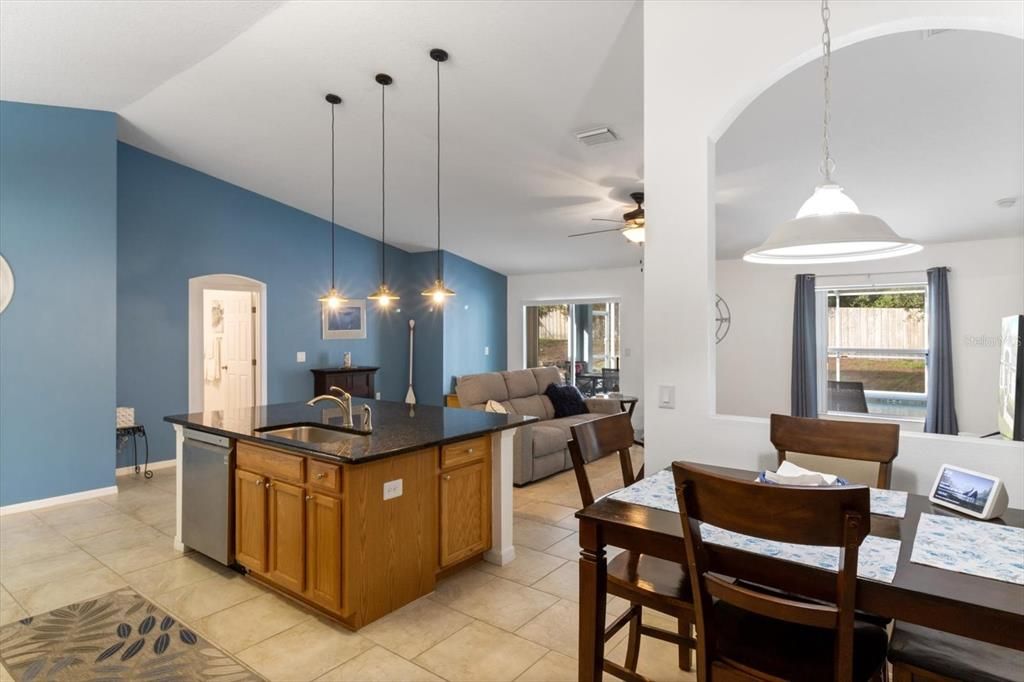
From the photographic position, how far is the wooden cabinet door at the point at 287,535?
2.77 m

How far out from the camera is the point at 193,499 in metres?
3.46

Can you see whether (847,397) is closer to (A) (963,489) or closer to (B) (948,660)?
(A) (963,489)

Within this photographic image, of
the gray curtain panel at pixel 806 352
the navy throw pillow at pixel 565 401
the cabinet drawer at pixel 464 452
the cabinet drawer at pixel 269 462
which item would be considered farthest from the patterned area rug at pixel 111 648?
the gray curtain panel at pixel 806 352

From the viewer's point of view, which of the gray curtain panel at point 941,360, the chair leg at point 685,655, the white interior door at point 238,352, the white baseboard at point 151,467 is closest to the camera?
the chair leg at point 685,655

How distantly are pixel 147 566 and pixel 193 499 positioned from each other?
0.47 meters

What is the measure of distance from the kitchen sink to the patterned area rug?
41.5 inches

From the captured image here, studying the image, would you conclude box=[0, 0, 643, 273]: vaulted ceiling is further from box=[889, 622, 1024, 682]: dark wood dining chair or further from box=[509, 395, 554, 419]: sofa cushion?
box=[889, 622, 1024, 682]: dark wood dining chair

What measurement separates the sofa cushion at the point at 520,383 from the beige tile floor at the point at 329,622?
1963mm


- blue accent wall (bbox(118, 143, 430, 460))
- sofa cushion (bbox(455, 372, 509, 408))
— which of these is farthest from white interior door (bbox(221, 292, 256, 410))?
sofa cushion (bbox(455, 372, 509, 408))

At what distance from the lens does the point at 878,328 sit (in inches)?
244

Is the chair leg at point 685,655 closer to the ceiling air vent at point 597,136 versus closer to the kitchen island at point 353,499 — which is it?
the kitchen island at point 353,499

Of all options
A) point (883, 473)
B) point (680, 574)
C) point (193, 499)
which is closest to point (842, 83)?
point (883, 473)

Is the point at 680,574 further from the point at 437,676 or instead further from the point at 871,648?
the point at 437,676

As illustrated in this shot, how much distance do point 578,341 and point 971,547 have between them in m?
7.51
